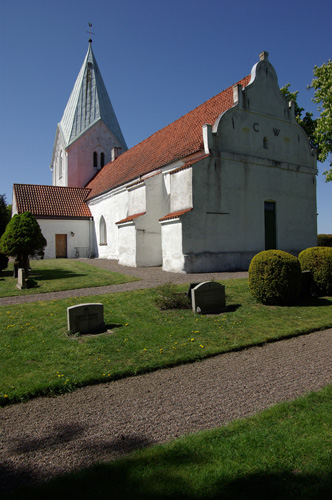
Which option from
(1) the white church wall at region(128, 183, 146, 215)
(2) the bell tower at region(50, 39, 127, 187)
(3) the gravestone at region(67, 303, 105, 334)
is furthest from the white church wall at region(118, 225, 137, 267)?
(2) the bell tower at region(50, 39, 127, 187)

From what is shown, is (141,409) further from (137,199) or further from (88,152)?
(88,152)

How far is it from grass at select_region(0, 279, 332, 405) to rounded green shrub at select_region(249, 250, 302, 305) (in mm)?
318

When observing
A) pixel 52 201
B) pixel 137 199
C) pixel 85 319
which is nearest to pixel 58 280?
pixel 137 199

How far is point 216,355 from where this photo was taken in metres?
5.93

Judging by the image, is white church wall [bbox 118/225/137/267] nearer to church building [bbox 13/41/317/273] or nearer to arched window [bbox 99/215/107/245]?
church building [bbox 13/41/317/273]

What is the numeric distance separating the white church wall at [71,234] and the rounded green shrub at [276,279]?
63.9ft

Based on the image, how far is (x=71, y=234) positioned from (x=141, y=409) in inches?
943

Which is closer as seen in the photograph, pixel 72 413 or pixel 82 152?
pixel 72 413

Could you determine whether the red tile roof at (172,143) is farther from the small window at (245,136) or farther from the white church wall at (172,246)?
the white church wall at (172,246)

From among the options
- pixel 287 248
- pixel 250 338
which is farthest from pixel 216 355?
pixel 287 248

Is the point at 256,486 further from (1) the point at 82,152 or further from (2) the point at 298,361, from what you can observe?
(1) the point at 82,152

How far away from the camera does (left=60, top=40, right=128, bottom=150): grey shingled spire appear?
33.0m

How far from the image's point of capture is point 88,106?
33938 mm

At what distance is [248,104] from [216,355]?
49.2 ft
